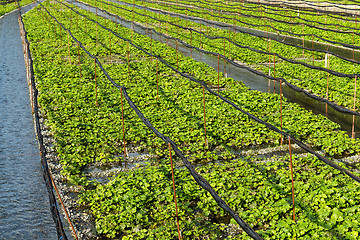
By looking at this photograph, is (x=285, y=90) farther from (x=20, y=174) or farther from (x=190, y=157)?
(x=20, y=174)

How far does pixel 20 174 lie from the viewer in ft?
37.5

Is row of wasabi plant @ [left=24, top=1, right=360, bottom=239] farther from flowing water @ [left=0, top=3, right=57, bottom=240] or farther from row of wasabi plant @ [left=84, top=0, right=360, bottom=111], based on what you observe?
row of wasabi plant @ [left=84, top=0, right=360, bottom=111]

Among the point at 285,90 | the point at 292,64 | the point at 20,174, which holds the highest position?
the point at 292,64

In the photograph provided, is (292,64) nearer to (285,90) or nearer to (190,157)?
(285,90)

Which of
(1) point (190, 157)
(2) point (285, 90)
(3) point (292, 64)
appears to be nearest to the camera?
(1) point (190, 157)

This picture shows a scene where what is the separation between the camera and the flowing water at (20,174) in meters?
9.16

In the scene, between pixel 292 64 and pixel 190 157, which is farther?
pixel 292 64

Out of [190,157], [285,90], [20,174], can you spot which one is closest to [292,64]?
[285,90]

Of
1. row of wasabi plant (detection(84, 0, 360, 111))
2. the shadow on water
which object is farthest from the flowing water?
row of wasabi plant (detection(84, 0, 360, 111))

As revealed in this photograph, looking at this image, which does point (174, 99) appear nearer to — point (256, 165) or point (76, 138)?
point (76, 138)

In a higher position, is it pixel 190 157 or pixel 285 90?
pixel 285 90

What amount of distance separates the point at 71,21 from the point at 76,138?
2674 cm

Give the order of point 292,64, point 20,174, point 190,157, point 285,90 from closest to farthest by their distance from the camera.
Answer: point 20,174
point 190,157
point 285,90
point 292,64

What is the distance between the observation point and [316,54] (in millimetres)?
22984
